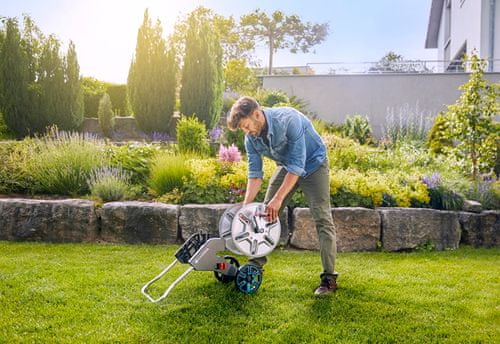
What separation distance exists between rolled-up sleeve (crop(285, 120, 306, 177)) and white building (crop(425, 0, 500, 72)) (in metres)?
6.11

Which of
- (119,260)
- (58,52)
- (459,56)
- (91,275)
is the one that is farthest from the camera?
(459,56)

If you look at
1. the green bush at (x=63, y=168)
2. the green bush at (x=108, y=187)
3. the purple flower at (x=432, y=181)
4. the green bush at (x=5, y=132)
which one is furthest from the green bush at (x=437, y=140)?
the green bush at (x=5, y=132)

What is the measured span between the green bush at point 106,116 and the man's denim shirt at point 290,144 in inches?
399

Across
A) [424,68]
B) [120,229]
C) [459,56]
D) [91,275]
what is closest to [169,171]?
[120,229]

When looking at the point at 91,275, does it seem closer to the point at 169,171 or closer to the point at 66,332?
the point at 66,332

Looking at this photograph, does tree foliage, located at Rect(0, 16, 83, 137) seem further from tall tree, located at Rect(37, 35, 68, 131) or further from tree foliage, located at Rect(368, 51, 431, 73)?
tree foliage, located at Rect(368, 51, 431, 73)

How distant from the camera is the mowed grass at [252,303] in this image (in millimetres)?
3180

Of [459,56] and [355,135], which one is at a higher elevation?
[459,56]

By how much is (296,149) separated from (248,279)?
104cm

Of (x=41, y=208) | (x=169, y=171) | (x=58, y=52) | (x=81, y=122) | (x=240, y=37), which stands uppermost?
(x=240, y=37)

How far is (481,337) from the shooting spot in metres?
3.20

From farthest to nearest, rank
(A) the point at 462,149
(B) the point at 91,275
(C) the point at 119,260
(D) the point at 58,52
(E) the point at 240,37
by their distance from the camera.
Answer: (E) the point at 240,37 < (D) the point at 58,52 < (A) the point at 462,149 < (C) the point at 119,260 < (B) the point at 91,275

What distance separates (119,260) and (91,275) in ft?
1.86

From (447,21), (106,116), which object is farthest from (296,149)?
(447,21)
